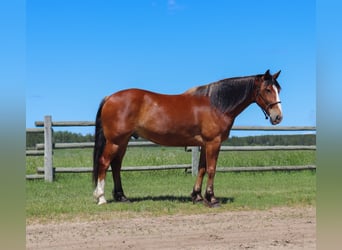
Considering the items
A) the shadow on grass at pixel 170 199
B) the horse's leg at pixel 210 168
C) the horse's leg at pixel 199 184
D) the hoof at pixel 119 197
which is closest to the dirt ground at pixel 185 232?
the horse's leg at pixel 210 168

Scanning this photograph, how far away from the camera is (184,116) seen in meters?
6.92

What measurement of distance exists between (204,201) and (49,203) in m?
2.45

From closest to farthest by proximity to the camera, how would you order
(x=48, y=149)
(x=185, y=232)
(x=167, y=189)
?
1. (x=185, y=232)
2. (x=167, y=189)
3. (x=48, y=149)

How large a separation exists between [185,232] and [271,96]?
2895 millimetres

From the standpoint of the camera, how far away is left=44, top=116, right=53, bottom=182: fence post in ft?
33.2

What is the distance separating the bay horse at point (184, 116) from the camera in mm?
6816

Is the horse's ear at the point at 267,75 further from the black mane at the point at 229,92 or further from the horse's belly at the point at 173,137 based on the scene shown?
the horse's belly at the point at 173,137

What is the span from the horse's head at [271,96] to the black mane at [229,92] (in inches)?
9.2

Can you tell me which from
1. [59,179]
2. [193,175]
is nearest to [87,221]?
[59,179]

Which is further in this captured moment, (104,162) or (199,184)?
(199,184)

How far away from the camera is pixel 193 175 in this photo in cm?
1119

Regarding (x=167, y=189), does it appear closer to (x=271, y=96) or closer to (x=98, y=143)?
(x=98, y=143)

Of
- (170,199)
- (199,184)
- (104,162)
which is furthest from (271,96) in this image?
(104,162)

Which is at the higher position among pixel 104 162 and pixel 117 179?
pixel 104 162
